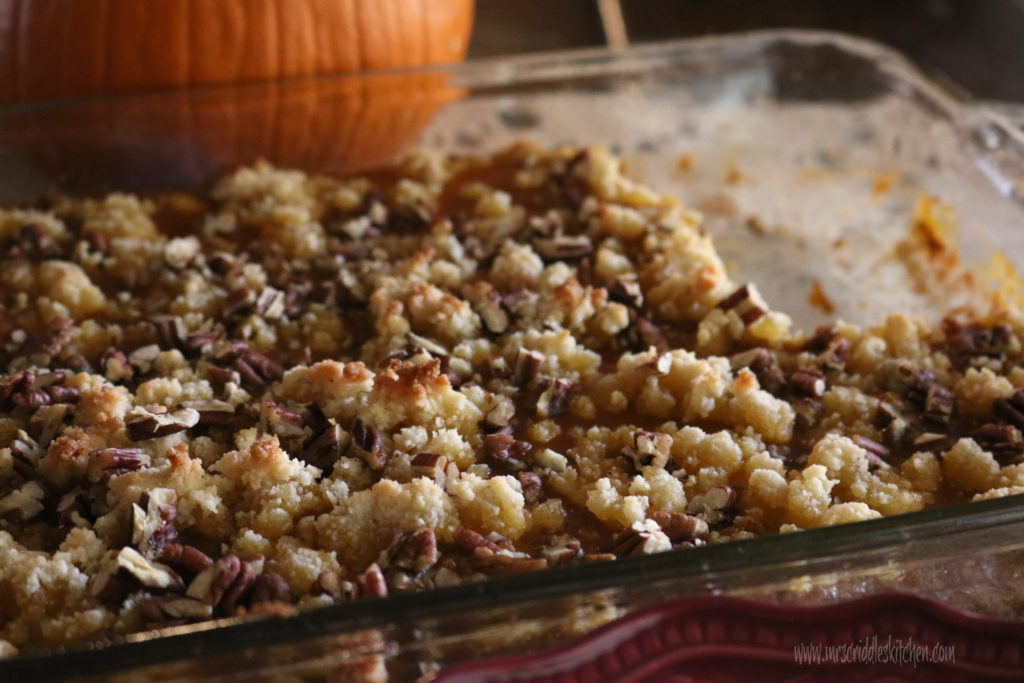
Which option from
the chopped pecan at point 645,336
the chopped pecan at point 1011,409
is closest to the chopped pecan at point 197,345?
the chopped pecan at point 645,336

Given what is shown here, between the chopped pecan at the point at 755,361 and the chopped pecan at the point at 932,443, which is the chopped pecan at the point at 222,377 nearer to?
the chopped pecan at the point at 755,361

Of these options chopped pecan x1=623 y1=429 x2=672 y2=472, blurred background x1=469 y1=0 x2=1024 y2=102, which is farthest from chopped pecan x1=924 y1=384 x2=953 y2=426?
blurred background x1=469 y1=0 x2=1024 y2=102

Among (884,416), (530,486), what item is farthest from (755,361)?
(530,486)

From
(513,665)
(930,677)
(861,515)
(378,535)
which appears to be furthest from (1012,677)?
(378,535)

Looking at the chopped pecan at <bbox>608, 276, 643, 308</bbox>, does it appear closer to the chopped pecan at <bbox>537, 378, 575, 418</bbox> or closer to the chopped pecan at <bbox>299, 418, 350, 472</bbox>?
the chopped pecan at <bbox>537, 378, 575, 418</bbox>

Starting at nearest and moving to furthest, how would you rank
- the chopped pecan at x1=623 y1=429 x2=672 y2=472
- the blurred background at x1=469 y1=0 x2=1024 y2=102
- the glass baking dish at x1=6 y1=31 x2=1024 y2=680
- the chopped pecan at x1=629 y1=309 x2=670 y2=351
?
the chopped pecan at x1=623 y1=429 x2=672 y2=472
the chopped pecan at x1=629 y1=309 x2=670 y2=351
the glass baking dish at x1=6 y1=31 x2=1024 y2=680
the blurred background at x1=469 y1=0 x2=1024 y2=102

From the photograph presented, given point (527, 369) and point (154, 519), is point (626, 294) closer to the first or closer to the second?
point (527, 369)
